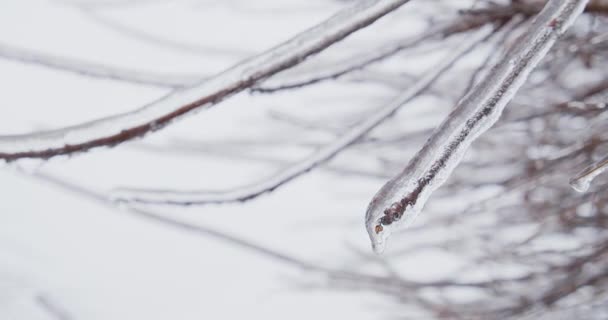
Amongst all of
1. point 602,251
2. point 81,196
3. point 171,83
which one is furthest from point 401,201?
point 81,196

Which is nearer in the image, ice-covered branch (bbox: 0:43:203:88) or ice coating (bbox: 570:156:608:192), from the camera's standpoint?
ice coating (bbox: 570:156:608:192)

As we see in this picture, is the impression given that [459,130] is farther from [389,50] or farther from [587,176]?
[389,50]

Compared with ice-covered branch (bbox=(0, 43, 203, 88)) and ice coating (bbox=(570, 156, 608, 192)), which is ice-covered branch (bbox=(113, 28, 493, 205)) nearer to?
ice-covered branch (bbox=(0, 43, 203, 88))

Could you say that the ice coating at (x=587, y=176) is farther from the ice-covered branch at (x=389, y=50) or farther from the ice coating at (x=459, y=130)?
the ice-covered branch at (x=389, y=50)

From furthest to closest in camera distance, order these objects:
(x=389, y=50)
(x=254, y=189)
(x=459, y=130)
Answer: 1. (x=389, y=50)
2. (x=254, y=189)
3. (x=459, y=130)

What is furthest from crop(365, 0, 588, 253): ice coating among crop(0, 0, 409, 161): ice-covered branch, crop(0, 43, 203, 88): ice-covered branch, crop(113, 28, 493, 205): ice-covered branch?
crop(0, 43, 203, 88): ice-covered branch

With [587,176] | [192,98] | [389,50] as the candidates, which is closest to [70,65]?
[192,98]
